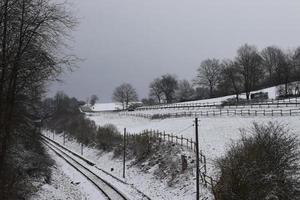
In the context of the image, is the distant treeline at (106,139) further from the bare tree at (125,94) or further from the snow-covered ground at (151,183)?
the bare tree at (125,94)

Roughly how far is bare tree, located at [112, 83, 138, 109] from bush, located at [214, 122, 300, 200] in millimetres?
127820

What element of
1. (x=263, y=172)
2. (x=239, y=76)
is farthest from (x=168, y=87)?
(x=263, y=172)

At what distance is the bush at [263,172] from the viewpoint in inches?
707

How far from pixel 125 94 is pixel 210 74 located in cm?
4116

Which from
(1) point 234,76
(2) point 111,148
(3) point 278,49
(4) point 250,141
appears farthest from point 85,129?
(3) point 278,49

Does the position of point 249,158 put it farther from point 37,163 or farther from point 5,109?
point 37,163

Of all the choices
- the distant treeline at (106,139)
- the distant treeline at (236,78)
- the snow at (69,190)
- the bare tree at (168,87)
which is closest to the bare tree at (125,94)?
the distant treeline at (236,78)

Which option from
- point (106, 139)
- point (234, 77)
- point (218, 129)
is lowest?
point (106, 139)

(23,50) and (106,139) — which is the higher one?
(23,50)

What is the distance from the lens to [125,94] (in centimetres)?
14912

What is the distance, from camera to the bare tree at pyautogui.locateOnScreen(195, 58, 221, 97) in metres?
124

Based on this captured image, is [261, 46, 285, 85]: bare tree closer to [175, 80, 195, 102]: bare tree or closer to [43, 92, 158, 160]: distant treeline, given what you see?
[175, 80, 195, 102]: bare tree

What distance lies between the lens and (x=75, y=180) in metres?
35.2

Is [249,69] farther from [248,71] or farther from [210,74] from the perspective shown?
[210,74]
